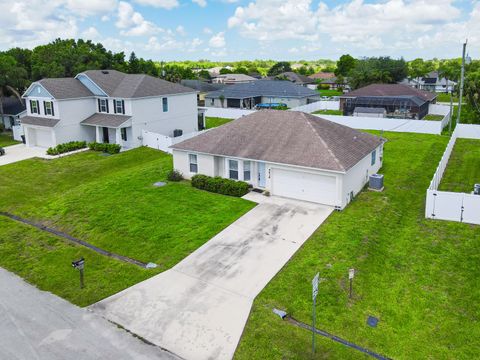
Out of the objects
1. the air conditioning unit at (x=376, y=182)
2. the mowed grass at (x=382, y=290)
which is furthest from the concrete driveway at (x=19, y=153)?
the mowed grass at (x=382, y=290)

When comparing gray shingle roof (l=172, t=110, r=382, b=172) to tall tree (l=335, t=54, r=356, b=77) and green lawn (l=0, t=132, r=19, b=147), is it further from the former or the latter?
tall tree (l=335, t=54, r=356, b=77)

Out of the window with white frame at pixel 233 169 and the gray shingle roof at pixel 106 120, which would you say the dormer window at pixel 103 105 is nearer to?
the gray shingle roof at pixel 106 120

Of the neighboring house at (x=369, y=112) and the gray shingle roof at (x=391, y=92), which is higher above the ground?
the gray shingle roof at (x=391, y=92)

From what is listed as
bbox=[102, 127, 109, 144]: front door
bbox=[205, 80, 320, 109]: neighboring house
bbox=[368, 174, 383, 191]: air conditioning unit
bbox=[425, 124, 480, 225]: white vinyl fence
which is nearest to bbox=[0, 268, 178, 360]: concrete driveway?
bbox=[425, 124, 480, 225]: white vinyl fence

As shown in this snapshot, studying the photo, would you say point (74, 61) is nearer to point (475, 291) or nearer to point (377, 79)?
point (475, 291)

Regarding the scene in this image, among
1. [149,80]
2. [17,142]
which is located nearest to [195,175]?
[149,80]

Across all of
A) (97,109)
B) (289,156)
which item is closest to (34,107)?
(97,109)
